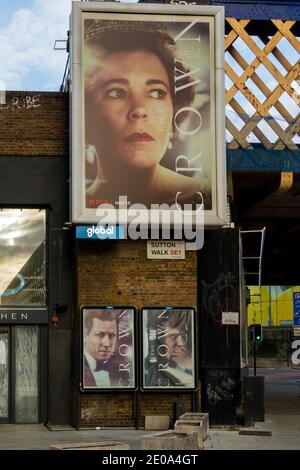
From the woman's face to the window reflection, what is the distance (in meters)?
2.56

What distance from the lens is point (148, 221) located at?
840 inches

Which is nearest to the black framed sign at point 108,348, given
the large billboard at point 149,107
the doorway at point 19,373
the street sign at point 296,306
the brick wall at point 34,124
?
the doorway at point 19,373

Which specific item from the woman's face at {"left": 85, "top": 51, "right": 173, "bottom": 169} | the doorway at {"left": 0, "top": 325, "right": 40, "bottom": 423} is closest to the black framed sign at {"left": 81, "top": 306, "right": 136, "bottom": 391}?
the doorway at {"left": 0, "top": 325, "right": 40, "bottom": 423}

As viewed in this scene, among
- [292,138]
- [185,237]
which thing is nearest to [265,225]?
[292,138]

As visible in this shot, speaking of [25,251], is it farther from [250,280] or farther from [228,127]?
[250,280]

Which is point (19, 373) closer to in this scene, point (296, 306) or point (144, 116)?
point (144, 116)

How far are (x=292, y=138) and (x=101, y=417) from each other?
29.8ft

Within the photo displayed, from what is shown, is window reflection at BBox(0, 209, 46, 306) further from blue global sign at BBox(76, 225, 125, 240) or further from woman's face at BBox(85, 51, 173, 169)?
woman's face at BBox(85, 51, 173, 169)

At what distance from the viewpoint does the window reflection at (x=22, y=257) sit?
22344 millimetres

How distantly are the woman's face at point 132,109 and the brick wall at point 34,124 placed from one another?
1077 millimetres

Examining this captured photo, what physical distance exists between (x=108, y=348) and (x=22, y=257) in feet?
10.3

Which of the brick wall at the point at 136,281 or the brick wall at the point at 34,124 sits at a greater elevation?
the brick wall at the point at 34,124

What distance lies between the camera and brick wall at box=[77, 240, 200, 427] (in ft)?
70.1

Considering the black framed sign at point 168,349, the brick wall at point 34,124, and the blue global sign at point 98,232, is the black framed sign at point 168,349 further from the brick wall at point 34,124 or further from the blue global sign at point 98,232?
the brick wall at point 34,124
